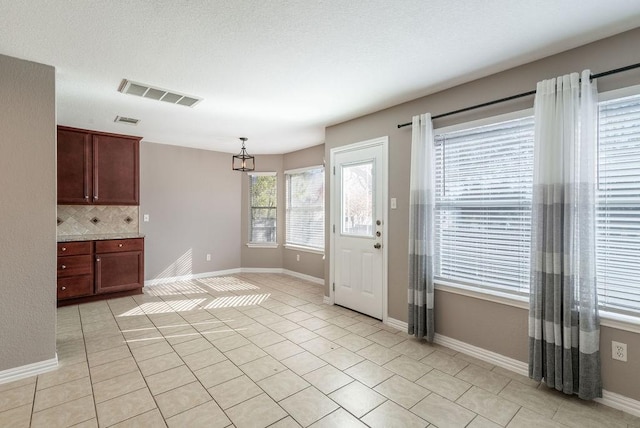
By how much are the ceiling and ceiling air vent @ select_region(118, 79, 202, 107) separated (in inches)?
3.4

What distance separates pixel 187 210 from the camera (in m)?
5.92

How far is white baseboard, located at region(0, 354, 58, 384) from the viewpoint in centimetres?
244

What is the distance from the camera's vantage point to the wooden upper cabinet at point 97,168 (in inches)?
176

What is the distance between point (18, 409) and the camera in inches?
83.0

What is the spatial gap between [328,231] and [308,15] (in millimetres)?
2981

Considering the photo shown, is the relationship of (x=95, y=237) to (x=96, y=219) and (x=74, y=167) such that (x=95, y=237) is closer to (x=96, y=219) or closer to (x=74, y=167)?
(x=96, y=219)

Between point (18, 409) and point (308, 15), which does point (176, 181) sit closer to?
point (18, 409)

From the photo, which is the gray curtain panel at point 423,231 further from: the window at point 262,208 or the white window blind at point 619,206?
the window at point 262,208

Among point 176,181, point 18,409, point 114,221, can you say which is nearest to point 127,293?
point 114,221

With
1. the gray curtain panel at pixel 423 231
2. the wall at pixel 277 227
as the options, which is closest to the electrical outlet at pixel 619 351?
the gray curtain panel at pixel 423 231

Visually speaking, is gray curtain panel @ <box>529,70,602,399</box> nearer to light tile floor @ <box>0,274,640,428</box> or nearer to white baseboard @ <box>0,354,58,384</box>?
light tile floor @ <box>0,274,640,428</box>

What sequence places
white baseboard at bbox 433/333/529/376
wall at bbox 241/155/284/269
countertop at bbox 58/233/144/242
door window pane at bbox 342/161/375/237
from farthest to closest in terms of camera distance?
wall at bbox 241/155/284/269 → countertop at bbox 58/233/144/242 → door window pane at bbox 342/161/375/237 → white baseboard at bbox 433/333/529/376

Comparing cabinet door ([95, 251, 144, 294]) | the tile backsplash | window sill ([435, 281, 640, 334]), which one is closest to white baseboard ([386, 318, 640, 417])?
window sill ([435, 281, 640, 334])

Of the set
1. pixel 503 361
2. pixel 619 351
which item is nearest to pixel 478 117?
pixel 619 351
